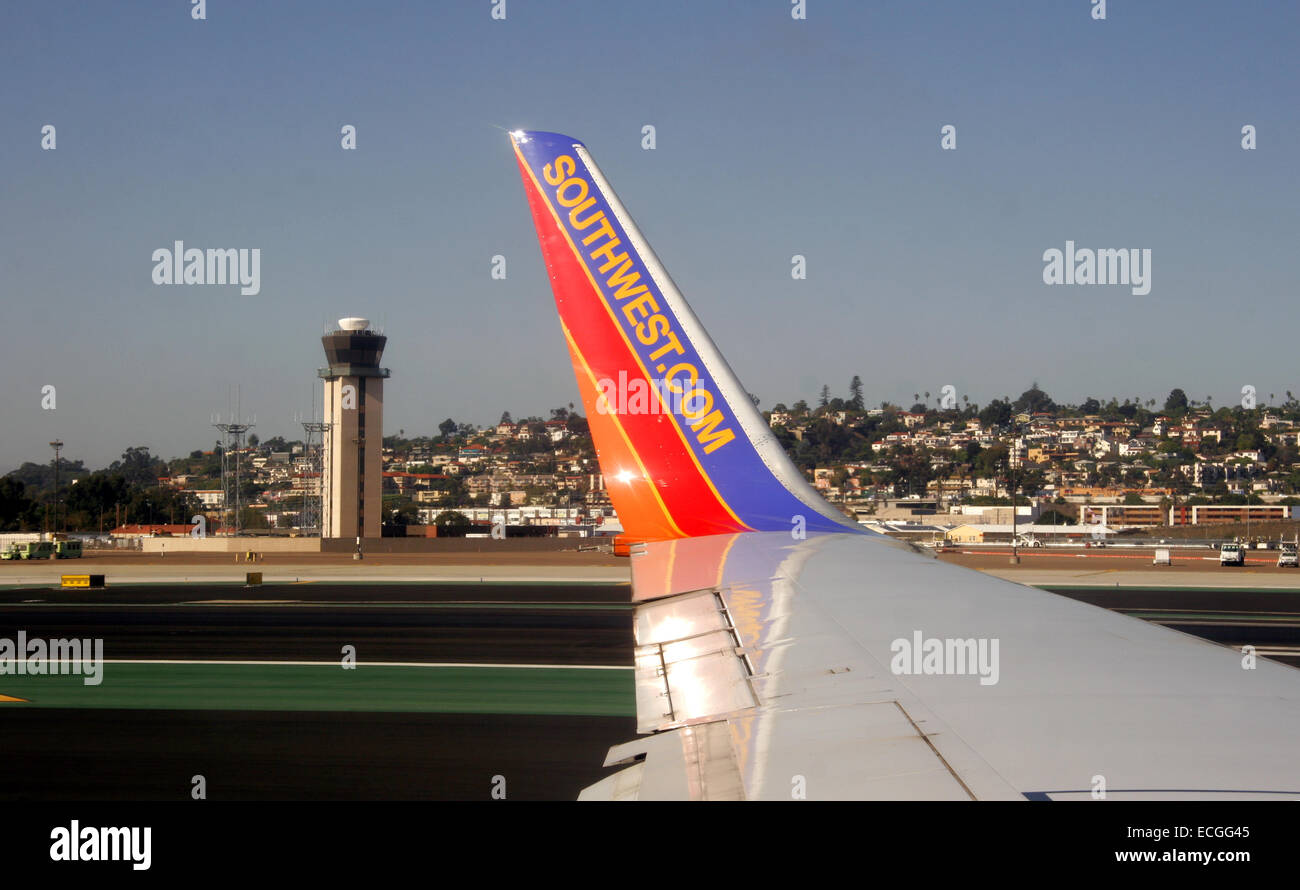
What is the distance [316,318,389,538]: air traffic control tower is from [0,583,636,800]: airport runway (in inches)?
2751

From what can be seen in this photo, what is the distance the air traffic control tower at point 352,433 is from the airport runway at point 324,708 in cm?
6988

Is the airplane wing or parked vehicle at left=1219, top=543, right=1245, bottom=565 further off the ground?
the airplane wing

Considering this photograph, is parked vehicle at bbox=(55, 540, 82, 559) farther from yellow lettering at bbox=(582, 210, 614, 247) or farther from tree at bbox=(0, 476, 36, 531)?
yellow lettering at bbox=(582, 210, 614, 247)

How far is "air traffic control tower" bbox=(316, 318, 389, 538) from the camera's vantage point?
95.2 m

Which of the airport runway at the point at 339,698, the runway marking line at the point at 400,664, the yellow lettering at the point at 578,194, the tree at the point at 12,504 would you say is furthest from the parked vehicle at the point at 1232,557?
the tree at the point at 12,504

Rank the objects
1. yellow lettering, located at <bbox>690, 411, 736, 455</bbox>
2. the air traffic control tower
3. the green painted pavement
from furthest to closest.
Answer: the air traffic control tower < the green painted pavement < yellow lettering, located at <bbox>690, 411, 736, 455</bbox>

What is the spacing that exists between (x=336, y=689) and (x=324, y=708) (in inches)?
63.1

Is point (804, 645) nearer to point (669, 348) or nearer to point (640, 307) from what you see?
point (669, 348)

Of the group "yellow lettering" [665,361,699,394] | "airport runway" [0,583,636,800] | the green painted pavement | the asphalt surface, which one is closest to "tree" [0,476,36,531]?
"airport runway" [0,583,636,800]

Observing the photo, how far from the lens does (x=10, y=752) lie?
1117cm

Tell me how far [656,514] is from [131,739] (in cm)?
908
